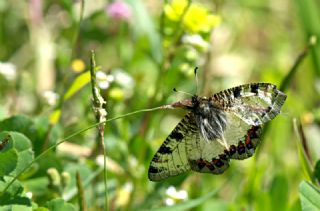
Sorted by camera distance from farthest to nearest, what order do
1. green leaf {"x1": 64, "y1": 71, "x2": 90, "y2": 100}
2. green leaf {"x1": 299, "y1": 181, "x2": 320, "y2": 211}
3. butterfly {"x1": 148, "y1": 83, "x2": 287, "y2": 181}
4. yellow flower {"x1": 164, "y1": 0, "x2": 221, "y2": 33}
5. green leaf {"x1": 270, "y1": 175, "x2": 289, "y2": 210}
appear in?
yellow flower {"x1": 164, "y1": 0, "x2": 221, "y2": 33}
green leaf {"x1": 270, "y1": 175, "x2": 289, "y2": 210}
green leaf {"x1": 64, "y1": 71, "x2": 90, "y2": 100}
butterfly {"x1": 148, "y1": 83, "x2": 287, "y2": 181}
green leaf {"x1": 299, "y1": 181, "x2": 320, "y2": 211}

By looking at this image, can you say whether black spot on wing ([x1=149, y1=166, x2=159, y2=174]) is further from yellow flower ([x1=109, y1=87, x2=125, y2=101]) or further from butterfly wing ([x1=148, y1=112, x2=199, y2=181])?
yellow flower ([x1=109, y1=87, x2=125, y2=101])

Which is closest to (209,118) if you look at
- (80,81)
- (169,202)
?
(169,202)

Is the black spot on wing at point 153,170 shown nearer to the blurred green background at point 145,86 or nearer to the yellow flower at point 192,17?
the blurred green background at point 145,86

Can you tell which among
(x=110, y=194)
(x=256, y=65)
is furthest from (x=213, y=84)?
(x=110, y=194)

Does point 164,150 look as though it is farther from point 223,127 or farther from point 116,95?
point 116,95

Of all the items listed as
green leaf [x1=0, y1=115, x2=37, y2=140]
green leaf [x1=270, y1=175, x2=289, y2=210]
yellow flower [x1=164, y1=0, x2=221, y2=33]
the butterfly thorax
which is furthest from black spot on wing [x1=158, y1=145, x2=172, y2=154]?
yellow flower [x1=164, y1=0, x2=221, y2=33]

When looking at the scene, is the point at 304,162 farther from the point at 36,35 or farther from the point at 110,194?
the point at 36,35
